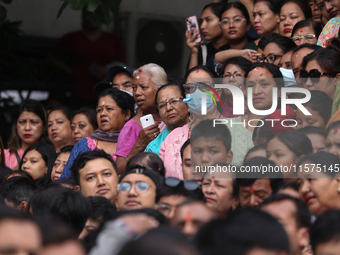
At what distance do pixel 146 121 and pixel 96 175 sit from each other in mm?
744

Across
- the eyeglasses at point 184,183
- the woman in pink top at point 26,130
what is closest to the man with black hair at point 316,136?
the eyeglasses at point 184,183

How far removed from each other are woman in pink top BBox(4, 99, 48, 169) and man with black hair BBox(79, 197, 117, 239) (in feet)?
7.92

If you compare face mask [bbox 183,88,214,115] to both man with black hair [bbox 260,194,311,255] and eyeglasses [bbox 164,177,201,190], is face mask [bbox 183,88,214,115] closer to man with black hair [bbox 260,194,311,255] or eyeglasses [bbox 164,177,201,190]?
eyeglasses [bbox 164,177,201,190]

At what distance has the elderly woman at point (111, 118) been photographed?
14.8ft

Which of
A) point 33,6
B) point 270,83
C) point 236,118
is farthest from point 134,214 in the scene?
point 33,6

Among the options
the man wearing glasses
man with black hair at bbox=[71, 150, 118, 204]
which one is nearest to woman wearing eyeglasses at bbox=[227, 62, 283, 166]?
the man wearing glasses

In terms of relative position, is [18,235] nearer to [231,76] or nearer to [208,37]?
[231,76]

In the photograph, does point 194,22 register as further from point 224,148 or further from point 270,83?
point 224,148

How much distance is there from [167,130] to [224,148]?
27.6 inches

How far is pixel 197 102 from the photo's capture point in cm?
377

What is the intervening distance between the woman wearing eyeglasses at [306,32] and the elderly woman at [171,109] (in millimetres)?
1161

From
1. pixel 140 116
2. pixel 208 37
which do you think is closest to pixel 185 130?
pixel 140 116

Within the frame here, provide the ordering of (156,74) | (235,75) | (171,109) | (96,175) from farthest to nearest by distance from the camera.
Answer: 1. (156,74)
2. (235,75)
3. (171,109)
4. (96,175)

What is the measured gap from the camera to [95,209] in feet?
9.90
